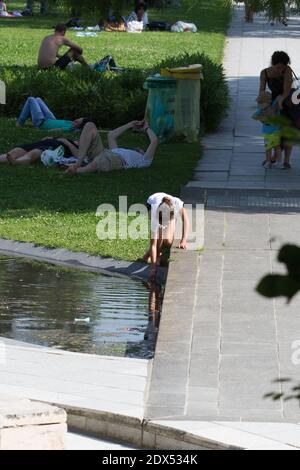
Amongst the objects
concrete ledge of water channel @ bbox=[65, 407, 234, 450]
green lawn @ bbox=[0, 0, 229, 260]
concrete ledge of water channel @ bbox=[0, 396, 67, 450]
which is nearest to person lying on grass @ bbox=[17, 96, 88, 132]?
green lawn @ bbox=[0, 0, 229, 260]

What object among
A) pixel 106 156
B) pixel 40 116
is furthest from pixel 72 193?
pixel 40 116

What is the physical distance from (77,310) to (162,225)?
1.52m

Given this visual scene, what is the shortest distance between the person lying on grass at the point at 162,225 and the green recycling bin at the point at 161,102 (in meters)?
6.16

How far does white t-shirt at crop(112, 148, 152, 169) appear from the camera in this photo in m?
14.5

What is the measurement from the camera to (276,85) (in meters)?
14.7

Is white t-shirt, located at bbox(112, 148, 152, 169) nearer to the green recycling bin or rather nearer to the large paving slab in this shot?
the green recycling bin

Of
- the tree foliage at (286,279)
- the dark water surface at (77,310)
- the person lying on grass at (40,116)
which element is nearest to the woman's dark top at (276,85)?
the person lying on grass at (40,116)

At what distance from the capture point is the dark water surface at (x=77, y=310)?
8227 mm

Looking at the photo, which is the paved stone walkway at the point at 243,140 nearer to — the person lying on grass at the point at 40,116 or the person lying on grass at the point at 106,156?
the person lying on grass at the point at 106,156

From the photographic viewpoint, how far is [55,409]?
4883 millimetres

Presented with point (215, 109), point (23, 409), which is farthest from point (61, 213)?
point (23, 409)

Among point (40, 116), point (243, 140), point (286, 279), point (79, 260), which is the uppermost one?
point (286, 279)

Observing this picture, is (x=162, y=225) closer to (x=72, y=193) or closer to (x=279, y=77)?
(x=72, y=193)

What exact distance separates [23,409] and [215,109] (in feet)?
43.6
